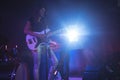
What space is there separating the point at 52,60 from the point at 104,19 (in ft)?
7.92

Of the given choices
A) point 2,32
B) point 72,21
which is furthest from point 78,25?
point 2,32

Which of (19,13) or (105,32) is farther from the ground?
(19,13)

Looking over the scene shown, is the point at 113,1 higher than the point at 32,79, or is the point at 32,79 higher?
the point at 113,1

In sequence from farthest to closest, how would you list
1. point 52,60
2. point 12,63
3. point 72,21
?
point 72,21 < point 12,63 < point 52,60

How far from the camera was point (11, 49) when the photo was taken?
19.4 ft

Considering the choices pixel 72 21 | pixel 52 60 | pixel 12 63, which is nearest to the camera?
pixel 52 60

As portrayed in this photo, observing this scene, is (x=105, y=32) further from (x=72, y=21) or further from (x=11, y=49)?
(x=11, y=49)

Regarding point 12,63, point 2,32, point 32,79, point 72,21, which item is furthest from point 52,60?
point 2,32

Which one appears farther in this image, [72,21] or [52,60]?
[72,21]

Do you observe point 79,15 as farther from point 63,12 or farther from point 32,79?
point 32,79

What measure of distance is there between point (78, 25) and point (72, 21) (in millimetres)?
179

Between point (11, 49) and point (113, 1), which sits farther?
point (113, 1)

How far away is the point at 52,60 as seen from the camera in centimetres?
469

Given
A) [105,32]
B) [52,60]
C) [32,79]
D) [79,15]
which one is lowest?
[32,79]
